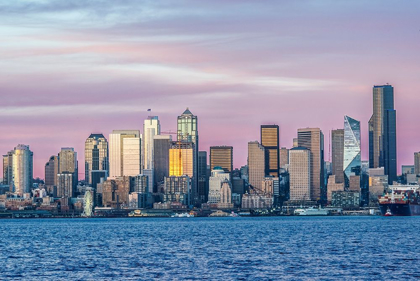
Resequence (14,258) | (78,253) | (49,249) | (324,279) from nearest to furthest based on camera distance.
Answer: (324,279)
(14,258)
(78,253)
(49,249)

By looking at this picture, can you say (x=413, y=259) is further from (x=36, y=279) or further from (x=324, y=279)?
(x=36, y=279)

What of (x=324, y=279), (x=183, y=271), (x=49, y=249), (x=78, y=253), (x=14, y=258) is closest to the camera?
(x=324, y=279)

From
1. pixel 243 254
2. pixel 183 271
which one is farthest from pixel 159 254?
pixel 183 271

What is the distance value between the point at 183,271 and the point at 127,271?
5146mm

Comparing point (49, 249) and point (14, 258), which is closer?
point (14, 258)

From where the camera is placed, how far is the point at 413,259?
91.5m

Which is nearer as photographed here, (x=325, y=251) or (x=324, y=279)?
(x=324, y=279)

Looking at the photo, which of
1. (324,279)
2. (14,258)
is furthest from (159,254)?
(324,279)

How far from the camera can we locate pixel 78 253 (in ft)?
351

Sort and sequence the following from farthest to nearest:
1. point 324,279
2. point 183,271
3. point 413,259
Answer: point 413,259, point 183,271, point 324,279

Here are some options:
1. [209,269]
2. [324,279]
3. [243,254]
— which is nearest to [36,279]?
[209,269]

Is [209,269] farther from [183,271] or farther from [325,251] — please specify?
[325,251]

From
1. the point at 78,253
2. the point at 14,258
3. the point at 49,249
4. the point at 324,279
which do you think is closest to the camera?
the point at 324,279

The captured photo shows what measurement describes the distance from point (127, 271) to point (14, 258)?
23771 mm
